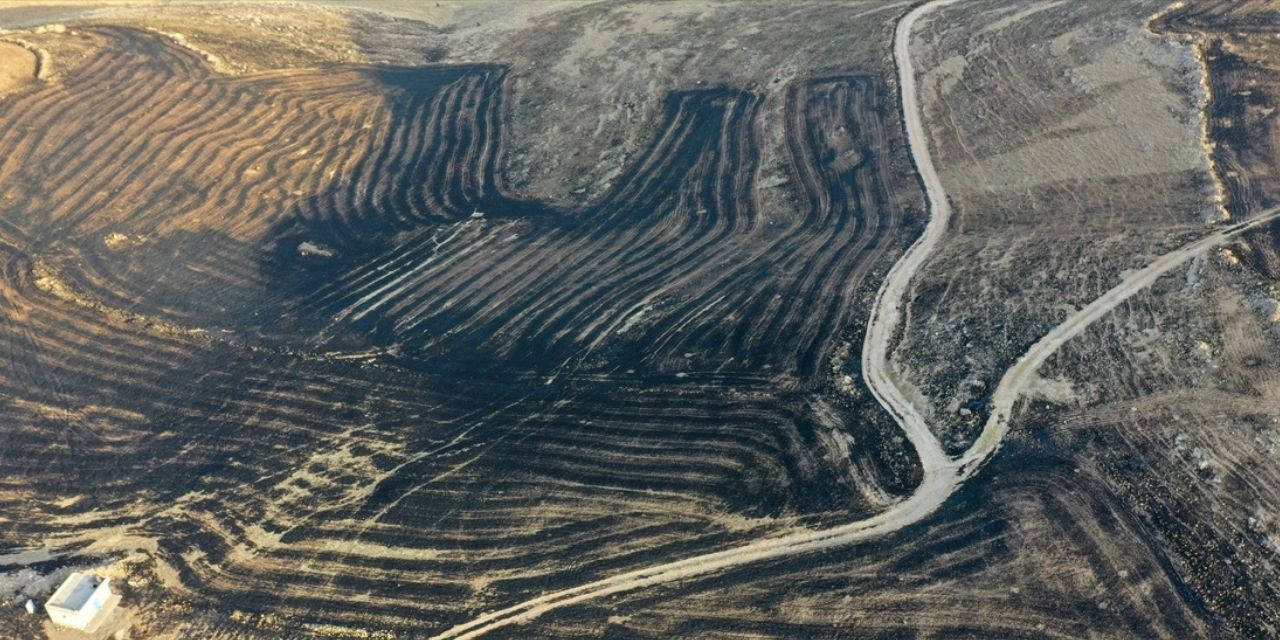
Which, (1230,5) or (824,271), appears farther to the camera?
(1230,5)

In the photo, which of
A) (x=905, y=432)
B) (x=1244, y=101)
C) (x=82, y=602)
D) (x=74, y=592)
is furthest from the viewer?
(x=1244, y=101)

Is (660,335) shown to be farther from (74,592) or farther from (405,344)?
(74,592)

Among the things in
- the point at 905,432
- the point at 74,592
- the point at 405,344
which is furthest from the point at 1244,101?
the point at 74,592

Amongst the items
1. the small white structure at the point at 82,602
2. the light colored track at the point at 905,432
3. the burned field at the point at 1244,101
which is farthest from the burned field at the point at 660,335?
the small white structure at the point at 82,602

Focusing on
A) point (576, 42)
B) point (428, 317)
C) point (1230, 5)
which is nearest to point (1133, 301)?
point (428, 317)

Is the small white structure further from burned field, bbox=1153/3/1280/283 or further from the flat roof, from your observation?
burned field, bbox=1153/3/1280/283

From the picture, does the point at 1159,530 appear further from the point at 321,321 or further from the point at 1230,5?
the point at 1230,5

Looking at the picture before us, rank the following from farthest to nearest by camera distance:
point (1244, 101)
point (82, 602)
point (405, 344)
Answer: point (1244, 101), point (405, 344), point (82, 602)
